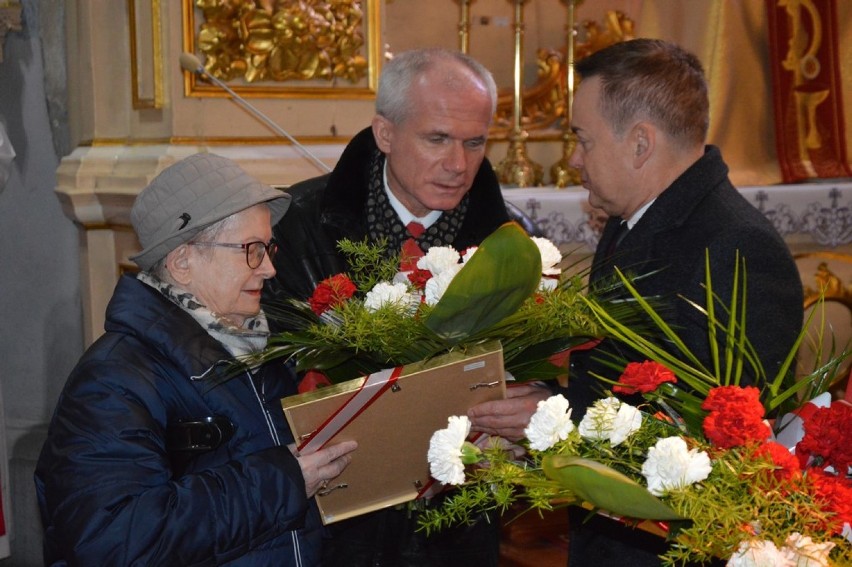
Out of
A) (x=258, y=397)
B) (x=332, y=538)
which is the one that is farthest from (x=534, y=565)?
(x=258, y=397)

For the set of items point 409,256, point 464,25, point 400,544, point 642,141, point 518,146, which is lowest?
point 400,544

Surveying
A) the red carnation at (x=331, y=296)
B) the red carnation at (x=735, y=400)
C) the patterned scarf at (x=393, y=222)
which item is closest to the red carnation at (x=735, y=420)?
the red carnation at (x=735, y=400)

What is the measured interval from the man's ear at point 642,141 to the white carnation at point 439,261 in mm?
563

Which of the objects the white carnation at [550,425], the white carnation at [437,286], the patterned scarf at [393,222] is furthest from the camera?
the patterned scarf at [393,222]

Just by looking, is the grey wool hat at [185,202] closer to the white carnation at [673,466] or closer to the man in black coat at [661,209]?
the man in black coat at [661,209]

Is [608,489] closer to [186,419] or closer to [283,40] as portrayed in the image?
[186,419]

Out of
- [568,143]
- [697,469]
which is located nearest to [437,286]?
[697,469]

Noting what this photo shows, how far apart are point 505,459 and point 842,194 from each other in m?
4.18

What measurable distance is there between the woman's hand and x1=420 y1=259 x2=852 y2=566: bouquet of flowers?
48cm

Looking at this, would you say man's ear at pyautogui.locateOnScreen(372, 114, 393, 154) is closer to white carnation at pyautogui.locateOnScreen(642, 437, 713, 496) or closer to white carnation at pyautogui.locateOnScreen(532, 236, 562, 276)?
white carnation at pyautogui.locateOnScreen(532, 236, 562, 276)

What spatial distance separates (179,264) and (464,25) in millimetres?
3326

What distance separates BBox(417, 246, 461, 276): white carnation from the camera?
219 cm

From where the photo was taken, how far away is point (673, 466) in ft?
4.58

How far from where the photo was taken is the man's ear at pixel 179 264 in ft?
7.35
